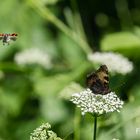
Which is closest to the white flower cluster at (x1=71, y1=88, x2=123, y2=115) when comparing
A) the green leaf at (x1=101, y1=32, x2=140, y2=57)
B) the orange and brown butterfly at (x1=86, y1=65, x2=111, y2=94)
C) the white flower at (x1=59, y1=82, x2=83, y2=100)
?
the orange and brown butterfly at (x1=86, y1=65, x2=111, y2=94)

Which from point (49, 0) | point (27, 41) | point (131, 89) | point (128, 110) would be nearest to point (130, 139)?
point (128, 110)

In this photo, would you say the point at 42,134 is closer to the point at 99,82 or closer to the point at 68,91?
the point at 99,82

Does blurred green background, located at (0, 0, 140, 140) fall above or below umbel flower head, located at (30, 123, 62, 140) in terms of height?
above

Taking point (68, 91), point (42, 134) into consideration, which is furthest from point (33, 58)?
point (42, 134)

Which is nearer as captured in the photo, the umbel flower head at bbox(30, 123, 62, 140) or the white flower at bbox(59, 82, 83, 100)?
the umbel flower head at bbox(30, 123, 62, 140)

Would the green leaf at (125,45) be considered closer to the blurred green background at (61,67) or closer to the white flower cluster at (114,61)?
the blurred green background at (61,67)

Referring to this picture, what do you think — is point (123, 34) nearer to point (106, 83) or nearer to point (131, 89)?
point (131, 89)

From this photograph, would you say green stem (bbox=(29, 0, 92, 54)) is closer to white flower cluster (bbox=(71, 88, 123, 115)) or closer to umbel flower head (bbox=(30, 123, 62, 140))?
white flower cluster (bbox=(71, 88, 123, 115))
